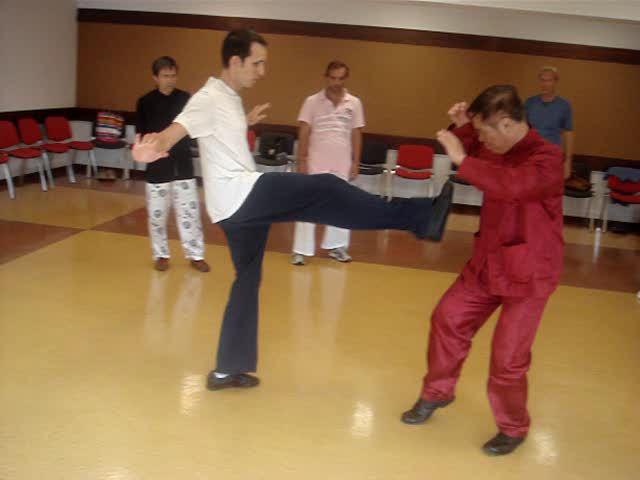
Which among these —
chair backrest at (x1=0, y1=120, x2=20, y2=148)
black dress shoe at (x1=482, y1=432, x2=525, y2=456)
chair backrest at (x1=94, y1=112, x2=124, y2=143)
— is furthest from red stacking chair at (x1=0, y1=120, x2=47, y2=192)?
black dress shoe at (x1=482, y1=432, x2=525, y2=456)

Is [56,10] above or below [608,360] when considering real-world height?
above

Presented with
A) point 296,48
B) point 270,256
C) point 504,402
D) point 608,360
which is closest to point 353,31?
point 296,48

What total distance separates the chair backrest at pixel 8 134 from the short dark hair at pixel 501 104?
254 inches

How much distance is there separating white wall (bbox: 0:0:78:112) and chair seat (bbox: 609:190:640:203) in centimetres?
744

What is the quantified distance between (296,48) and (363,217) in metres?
6.70

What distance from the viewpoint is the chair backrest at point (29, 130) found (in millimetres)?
7984

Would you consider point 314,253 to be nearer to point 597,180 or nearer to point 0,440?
point 0,440

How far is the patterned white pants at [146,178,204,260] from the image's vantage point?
5.02m

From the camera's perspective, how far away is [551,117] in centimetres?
566

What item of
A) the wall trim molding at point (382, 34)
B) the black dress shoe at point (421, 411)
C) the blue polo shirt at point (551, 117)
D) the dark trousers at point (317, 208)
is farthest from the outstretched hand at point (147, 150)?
the wall trim molding at point (382, 34)

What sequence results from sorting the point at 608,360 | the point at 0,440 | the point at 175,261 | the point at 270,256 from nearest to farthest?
the point at 0,440
the point at 608,360
the point at 175,261
the point at 270,256

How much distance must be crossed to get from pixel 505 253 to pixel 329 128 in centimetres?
301

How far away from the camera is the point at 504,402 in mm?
2795

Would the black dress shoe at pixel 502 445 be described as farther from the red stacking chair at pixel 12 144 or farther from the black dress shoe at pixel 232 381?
the red stacking chair at pixel 12 144
